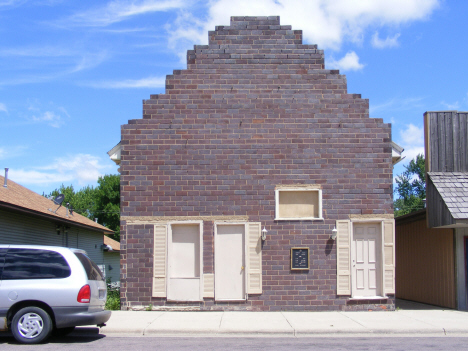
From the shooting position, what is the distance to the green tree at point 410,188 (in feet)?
220

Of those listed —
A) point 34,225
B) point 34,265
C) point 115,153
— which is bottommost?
point 34,265

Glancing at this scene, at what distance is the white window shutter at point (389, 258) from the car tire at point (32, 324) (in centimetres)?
884

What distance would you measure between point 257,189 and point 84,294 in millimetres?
6276

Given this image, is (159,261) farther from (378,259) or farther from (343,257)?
(378,259)

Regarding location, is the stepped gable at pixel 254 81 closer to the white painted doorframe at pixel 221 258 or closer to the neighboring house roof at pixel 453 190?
the neighboring house roof at pixel 453 190

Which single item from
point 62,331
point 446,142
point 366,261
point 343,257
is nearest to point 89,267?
point 62,331

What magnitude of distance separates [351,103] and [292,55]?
6.97 feet

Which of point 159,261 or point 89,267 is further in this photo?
point 159,261

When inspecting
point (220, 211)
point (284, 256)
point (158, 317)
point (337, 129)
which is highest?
point (337, 129)

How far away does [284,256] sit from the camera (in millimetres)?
14289

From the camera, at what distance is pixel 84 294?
9.40 m

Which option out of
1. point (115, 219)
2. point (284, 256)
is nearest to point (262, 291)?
point (284, 256)

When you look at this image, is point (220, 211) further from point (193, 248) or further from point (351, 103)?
point (351, 103)

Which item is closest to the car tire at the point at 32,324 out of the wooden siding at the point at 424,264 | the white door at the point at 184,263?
the white door at the point at 184,263
